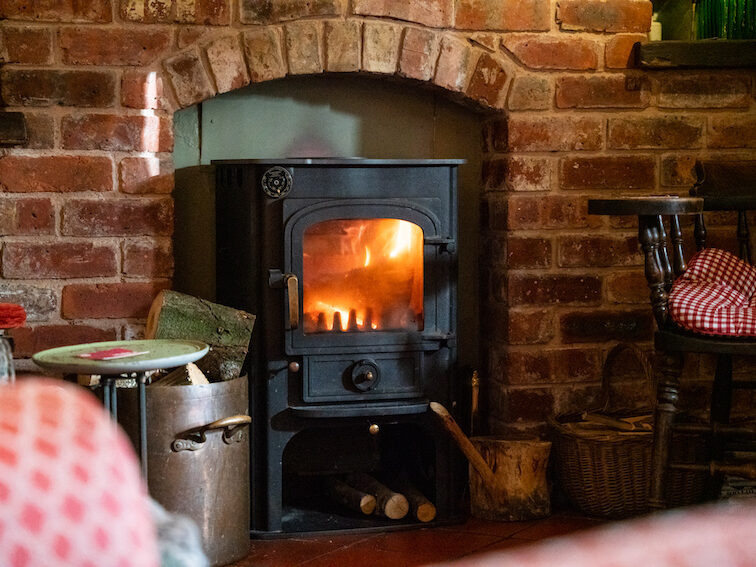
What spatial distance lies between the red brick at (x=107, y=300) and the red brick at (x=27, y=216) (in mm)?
161

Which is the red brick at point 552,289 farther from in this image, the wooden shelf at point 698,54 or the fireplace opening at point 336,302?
the wooden shelf at point 698,54

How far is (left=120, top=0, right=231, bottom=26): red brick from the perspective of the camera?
8.56 ft

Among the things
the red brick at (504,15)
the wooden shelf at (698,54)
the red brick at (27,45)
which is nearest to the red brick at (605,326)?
the wooden shelf at (698,54)

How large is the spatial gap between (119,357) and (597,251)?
1447mm

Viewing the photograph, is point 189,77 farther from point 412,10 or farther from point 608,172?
point 608,172

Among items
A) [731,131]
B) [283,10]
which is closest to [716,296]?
[731,131]

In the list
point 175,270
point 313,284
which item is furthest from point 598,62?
point 175,270

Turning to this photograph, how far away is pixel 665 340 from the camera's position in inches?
93.7

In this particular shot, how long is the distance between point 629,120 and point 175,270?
1311 mm

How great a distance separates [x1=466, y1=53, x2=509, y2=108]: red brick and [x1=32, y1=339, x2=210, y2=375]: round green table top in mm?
1081

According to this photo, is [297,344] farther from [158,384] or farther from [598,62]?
[598,62]

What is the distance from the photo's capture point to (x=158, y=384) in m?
2.39

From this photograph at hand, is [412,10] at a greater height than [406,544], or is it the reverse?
[412,10]

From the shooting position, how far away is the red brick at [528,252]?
2869mm
